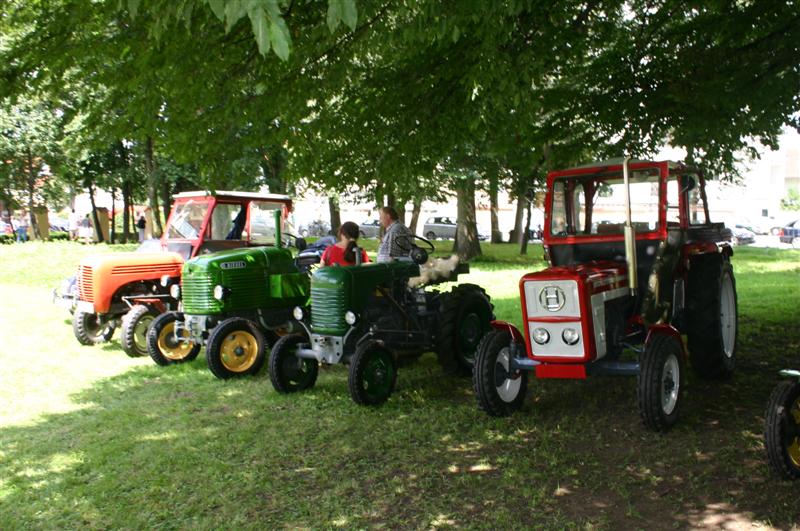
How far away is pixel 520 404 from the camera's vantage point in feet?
20.6

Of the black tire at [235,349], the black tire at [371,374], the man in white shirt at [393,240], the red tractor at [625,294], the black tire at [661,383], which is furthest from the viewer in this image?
the man in white shirt at [393,240]

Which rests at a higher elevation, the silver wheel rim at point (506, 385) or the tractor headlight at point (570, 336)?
the tractor headlight at point (570, 336)

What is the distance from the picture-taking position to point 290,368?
7238mm

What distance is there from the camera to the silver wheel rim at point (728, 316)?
721 centimetres

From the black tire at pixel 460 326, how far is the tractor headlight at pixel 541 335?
1.83 metres

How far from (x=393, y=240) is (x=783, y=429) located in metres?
4.31

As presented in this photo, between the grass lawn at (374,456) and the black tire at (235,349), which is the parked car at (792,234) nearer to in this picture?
the grass lawn at (374,456)

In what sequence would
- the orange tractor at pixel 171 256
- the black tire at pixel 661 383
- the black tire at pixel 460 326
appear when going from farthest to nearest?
the orange tractor at pixel 171 256, the black tire at pixel 460 326, the black tire at pixel 661 383

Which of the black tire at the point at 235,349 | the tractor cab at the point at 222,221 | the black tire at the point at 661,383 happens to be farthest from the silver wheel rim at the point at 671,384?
the tractor cab at the point at 222,221

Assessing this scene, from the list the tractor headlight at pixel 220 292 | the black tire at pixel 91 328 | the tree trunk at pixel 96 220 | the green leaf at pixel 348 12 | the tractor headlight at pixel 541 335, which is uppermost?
the tree trunk at pixel 96 220

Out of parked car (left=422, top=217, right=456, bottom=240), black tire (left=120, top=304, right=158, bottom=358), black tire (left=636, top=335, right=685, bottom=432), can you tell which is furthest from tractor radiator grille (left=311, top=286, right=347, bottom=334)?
parked car (left=422, top=217, right=456, bottom=240)

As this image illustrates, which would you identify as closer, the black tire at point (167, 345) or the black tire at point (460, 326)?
the black tire at point (460, 326)

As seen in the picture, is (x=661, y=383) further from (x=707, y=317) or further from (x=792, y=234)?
(x=792, y=234)

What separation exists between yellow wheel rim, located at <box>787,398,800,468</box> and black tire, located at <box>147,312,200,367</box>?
619 cm
